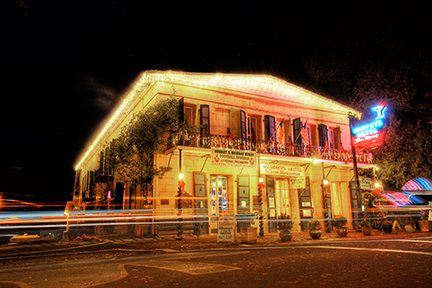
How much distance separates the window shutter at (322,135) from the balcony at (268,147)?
0.54 metres

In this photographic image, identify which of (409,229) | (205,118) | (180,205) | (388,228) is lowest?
(409,229)

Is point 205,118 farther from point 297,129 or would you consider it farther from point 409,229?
point 409,229

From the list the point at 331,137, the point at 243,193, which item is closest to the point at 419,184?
the point at 331,137

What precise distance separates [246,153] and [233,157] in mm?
869

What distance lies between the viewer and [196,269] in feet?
19.9

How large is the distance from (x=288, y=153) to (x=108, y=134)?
13.6 m

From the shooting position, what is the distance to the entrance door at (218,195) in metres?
16.1

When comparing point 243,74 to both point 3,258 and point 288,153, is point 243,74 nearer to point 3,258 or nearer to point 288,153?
point 288,153

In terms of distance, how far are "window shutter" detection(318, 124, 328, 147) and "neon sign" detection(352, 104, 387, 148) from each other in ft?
5.85

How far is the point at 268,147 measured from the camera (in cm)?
1722

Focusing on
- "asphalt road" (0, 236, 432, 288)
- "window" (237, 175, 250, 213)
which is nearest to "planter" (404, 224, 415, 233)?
"window" (237, 175, 250, 213)

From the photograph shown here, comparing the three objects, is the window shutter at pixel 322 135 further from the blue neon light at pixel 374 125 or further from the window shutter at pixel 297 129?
the window shutter at pixel 297 129

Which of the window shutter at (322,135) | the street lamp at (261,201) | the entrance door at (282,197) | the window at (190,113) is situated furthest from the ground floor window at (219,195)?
the window shutter at (322,135)

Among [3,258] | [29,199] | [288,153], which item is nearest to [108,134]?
[288,153]
